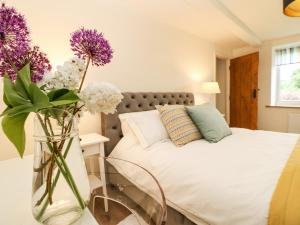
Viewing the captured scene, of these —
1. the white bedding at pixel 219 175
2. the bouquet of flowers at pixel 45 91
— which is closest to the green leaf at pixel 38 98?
the bouquet of flowers at pixel 45 91

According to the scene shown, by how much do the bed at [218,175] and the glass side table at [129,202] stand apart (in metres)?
0.03

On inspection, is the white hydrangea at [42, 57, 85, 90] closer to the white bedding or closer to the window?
the white bedding

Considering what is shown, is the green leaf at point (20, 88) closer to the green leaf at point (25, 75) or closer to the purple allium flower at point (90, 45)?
the green leaf at point (25, 75)

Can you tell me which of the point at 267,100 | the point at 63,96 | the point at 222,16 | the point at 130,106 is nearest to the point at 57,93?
the point at 63,96

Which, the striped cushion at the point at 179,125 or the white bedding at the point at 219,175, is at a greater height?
the striped cushion at the point at 179,125

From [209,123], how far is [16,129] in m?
1.72

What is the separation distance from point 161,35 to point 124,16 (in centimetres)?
67

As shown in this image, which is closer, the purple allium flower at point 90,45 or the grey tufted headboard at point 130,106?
the purple allium flower at point 90,45

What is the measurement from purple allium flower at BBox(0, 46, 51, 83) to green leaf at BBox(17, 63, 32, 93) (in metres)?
0.03

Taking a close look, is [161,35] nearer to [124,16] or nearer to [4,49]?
[124,16]

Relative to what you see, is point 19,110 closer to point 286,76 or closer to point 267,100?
point 267,100

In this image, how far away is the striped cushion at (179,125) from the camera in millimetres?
1750

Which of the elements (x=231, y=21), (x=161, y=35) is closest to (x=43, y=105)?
(x=161, y=35)

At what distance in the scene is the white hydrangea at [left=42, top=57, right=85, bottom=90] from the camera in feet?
1.60
